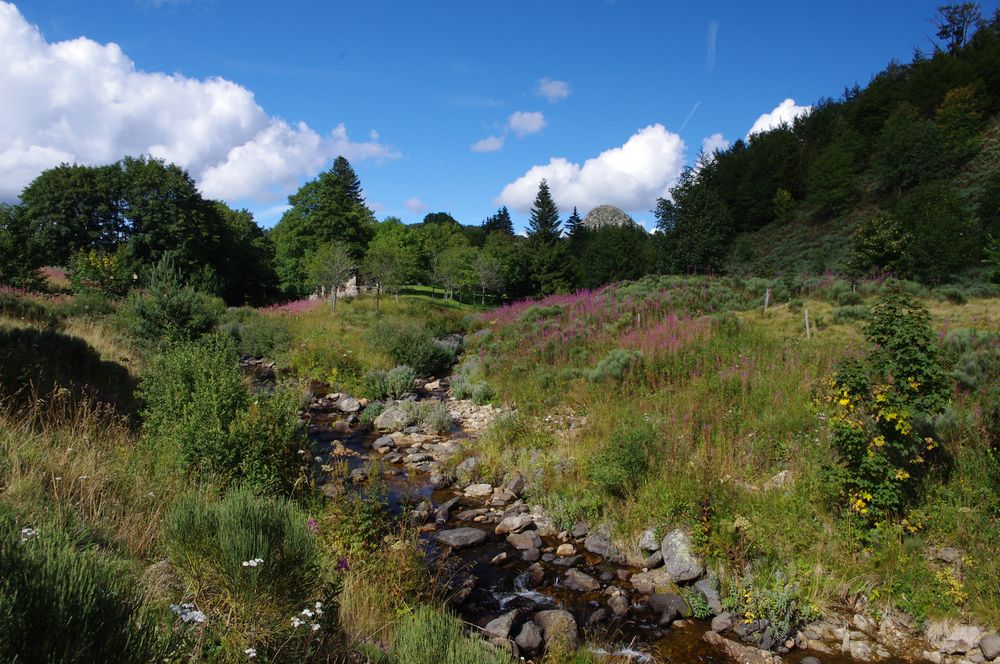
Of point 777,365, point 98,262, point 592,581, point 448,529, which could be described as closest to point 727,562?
point 592,581

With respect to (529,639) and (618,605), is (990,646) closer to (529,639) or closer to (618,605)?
(618,605)

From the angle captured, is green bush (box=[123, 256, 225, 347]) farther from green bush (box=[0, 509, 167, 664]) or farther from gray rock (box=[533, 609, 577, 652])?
green bush (box=[0, 509, 167, 664])

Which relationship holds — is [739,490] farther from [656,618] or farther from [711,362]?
[711,362]

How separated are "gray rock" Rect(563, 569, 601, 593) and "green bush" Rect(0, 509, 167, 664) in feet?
14.7

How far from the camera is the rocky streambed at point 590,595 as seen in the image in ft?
15.8

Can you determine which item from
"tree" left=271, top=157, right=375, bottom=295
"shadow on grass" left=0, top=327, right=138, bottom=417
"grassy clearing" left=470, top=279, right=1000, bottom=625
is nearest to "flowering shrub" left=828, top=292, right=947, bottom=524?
"grassy clearing" left=470, top=279, right=1000, bottom=625

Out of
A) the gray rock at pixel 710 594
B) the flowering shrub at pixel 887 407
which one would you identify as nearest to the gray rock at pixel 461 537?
the gray rock at pixel 710 594

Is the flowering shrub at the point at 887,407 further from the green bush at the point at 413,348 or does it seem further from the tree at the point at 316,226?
the tree at the point at 316,226

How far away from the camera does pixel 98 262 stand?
24703 mm

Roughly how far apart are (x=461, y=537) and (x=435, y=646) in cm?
368

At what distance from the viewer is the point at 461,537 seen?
698 centimetres

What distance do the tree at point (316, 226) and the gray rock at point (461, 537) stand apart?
3601 centimetres

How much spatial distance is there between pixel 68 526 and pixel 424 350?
13.0 metres

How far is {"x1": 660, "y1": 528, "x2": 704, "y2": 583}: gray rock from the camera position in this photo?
227 inches
